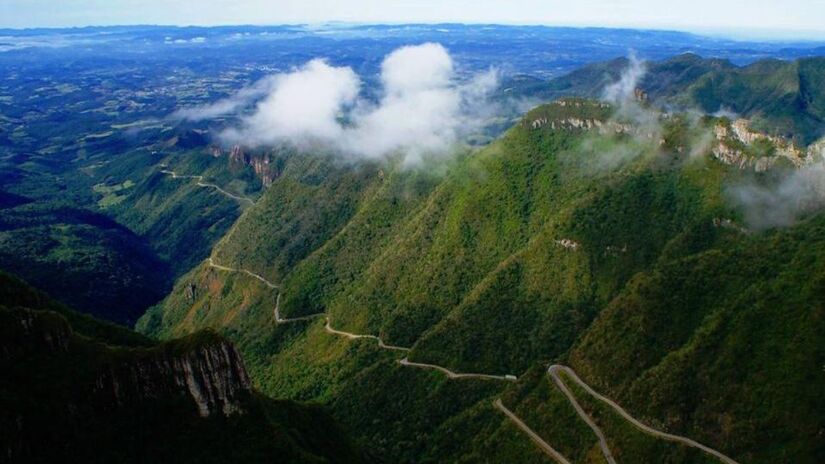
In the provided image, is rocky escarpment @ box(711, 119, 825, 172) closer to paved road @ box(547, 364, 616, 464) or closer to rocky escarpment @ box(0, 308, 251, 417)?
paved road @ box(547, 364, 616, 464)

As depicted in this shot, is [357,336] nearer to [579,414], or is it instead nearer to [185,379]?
[579,414]

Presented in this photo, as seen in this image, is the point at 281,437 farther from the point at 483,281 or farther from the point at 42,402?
the point at 483,281

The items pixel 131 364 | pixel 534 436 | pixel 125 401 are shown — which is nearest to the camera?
pixel 125 401

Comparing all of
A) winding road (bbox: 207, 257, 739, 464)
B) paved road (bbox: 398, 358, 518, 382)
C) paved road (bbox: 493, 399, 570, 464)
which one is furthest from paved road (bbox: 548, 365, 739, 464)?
paved road (bbox: 398, 358, 518, 382)

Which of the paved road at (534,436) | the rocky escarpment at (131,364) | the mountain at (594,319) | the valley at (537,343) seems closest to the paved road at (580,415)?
the paved road at (534,436)

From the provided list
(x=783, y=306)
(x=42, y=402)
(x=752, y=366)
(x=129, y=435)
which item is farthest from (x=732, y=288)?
(x=42, y=402)

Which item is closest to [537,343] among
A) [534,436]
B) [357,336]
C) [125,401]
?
Answer: [534,436]
